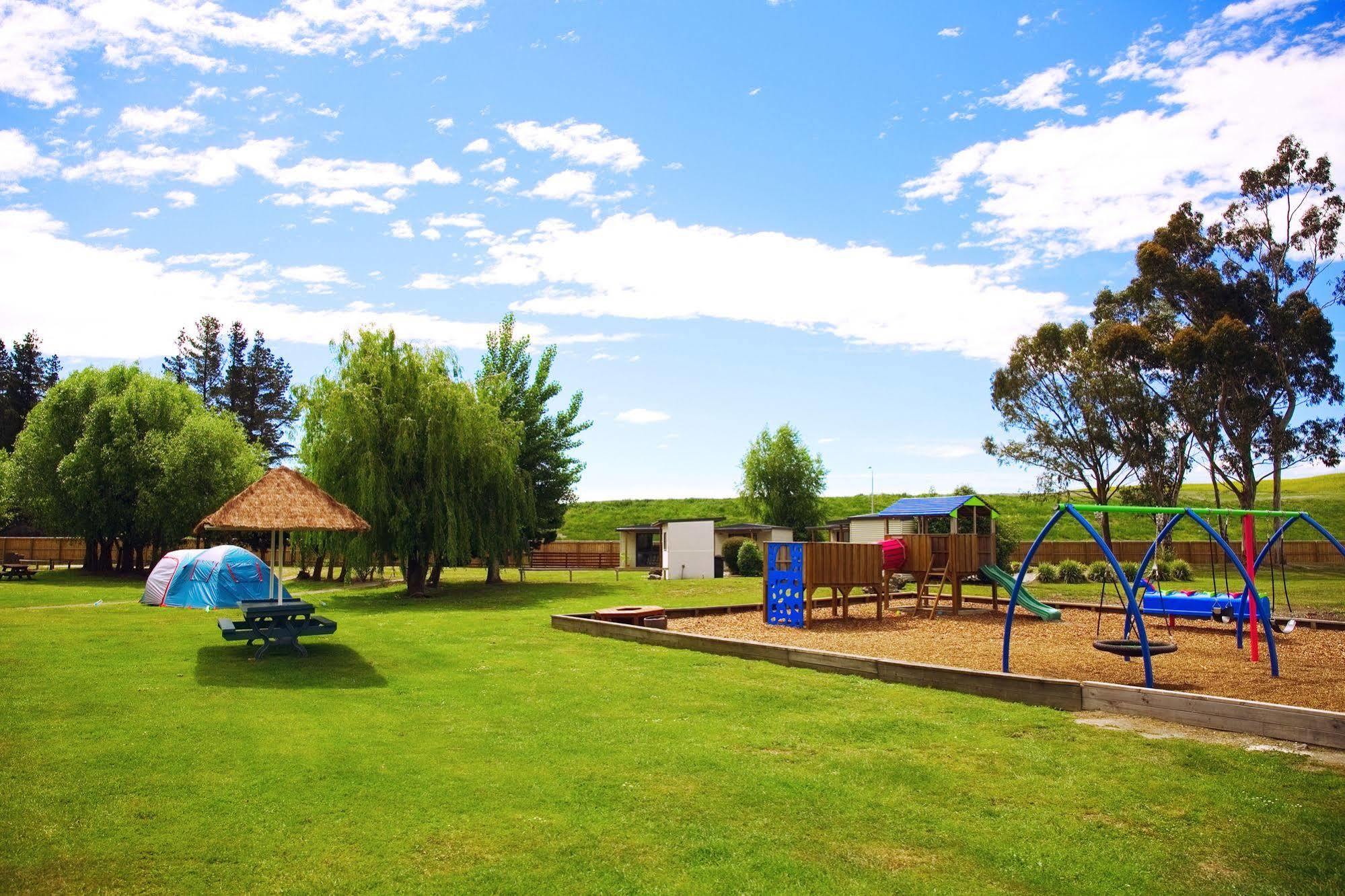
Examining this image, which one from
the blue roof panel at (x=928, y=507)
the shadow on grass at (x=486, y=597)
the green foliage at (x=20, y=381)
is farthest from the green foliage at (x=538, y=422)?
the green foliage at (x=20, y=381)

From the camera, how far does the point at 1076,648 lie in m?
15.3

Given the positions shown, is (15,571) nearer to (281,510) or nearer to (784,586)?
(281,510)

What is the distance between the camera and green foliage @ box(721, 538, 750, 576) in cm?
4184

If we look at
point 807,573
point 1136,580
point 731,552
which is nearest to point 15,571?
point 731,552

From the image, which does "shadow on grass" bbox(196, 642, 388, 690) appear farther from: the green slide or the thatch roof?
the green slide

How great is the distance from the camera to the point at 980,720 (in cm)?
934

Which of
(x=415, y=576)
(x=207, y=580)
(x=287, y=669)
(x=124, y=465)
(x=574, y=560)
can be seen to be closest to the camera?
(x=287, y=669)

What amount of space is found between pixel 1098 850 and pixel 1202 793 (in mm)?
1704

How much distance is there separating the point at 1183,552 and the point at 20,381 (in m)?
80.1

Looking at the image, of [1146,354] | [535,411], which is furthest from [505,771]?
[1146,354]

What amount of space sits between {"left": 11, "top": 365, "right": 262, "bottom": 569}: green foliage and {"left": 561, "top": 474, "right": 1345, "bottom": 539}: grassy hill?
2993 centimetres

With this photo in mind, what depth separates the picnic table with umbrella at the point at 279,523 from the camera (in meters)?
14.2

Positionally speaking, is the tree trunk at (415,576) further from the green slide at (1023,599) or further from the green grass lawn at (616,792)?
the green slide at (1023,599)

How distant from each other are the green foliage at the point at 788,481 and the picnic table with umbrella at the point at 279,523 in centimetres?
4521
